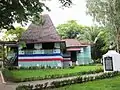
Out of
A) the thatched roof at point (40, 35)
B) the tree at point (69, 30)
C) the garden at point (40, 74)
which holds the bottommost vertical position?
the garden at point (40, 74)

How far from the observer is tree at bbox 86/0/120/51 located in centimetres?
3884

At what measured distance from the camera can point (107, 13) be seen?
3984 centimetres

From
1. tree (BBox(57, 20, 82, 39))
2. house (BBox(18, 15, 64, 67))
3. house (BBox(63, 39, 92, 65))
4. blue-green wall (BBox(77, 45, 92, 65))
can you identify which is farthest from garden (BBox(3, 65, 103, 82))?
tree (BBox(57, 20, 82, 39))

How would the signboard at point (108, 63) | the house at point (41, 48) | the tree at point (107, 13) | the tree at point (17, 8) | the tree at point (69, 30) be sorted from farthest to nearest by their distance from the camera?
the tree at point (69, 30)
the house at point (41, 48)
the tree at point (107, 13)
the signboard at point (108, 63)
the tree at point (17, 8)

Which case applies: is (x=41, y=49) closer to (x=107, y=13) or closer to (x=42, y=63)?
(x=42, y=63)

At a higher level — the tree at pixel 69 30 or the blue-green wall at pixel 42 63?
the tree at pixel 69 30

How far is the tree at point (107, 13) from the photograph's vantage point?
1529 inches

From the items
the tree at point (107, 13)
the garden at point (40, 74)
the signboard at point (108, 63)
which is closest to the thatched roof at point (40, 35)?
the tree at point (107, 13)

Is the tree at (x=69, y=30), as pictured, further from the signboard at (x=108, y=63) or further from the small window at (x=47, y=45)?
the signboard at (x=108, y=63)

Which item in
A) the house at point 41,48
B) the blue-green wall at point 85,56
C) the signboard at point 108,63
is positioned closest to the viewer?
the signboard at point 108,63

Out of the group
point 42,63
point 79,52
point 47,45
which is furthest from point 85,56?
point 42,63

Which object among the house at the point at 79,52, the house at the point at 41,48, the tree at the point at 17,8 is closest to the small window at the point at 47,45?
the house at the point at 41,48

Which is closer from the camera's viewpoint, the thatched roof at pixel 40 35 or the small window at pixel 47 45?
the thatched roof at pixel 40 35

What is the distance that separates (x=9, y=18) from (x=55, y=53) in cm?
2518
